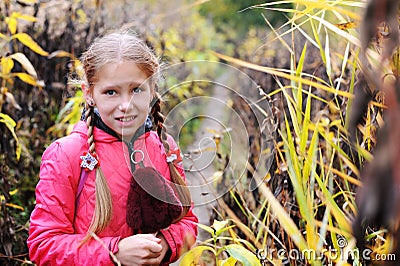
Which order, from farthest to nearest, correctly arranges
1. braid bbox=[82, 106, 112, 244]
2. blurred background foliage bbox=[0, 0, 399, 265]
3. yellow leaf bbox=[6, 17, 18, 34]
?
yellow leaf bbox=[6, 17, 18, 34], braid bbox=[82, 106, 112, 244], blurred background foliage bbox=[0, 0, 399, 265]

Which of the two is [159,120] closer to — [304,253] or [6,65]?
[304,253]

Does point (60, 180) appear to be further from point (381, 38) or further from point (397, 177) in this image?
point (397, 177)

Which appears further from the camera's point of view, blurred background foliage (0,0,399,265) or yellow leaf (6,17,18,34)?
yellow leaf (6,17,18,34)

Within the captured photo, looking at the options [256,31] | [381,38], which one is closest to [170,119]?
[381,38]

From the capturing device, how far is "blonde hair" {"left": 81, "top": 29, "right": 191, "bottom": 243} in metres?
1.84

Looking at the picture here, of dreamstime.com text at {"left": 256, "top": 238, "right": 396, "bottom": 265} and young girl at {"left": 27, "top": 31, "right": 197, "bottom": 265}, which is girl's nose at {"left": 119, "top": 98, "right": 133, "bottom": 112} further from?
dreamstime.com text at {"left": 256, "top": 238, "right": 396, "bottom": 265}

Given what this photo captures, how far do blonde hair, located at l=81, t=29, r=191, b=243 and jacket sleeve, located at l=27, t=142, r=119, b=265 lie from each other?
0.15ft

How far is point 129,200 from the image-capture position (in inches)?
73.0

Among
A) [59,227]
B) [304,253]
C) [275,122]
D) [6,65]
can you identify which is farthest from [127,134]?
[6,65]

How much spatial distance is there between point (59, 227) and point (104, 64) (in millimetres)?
482

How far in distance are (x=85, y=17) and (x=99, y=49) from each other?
3.09m

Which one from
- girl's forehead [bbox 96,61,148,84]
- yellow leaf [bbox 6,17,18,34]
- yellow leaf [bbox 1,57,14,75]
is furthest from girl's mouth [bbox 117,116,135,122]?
yellow leaf [bbox 6,17,18,34]

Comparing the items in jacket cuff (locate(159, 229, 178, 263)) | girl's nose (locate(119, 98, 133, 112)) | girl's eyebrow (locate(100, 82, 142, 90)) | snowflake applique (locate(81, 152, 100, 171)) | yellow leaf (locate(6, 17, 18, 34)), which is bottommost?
jacket cuff (locate(159, 229, 178, 263))

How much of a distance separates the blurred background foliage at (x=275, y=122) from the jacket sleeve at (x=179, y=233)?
8 cm
